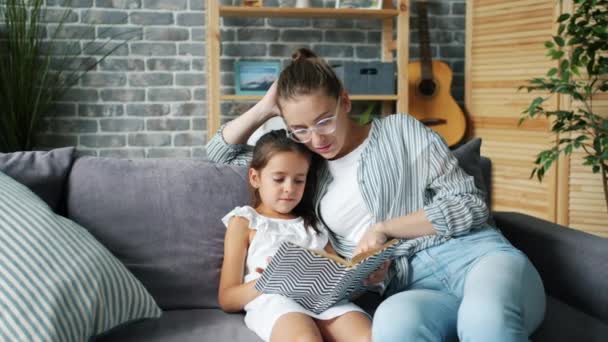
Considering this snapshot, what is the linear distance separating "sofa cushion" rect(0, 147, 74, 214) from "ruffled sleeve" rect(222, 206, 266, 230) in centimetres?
43

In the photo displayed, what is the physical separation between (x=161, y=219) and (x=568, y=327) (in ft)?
3.31

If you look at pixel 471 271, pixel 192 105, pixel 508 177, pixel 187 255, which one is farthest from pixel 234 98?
pixel 471 271

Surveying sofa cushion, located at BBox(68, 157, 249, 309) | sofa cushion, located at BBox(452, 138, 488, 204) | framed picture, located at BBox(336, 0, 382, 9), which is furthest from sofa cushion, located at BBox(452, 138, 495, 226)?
framed picture, located at BBox(336, 0, 382, 9)

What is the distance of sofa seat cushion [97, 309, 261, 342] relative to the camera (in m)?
1.45

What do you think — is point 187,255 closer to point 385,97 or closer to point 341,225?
point 341,225

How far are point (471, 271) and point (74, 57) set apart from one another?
3.00 meters

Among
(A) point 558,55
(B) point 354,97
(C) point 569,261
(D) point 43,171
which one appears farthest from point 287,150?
(B) point 354,97

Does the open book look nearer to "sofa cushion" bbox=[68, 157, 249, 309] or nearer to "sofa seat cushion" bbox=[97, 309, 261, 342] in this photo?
"sofa seat cushion" bbox=[97, 309, 261, 342]

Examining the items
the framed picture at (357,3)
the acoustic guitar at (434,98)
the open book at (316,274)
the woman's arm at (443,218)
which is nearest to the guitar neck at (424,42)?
the acoustic guitar at (434,98)

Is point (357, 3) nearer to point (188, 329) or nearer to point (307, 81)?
point (307, 81)

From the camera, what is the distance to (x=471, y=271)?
1.49 m

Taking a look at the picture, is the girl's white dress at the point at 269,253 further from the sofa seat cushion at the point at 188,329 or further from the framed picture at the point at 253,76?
the framed picture at the point at 253,76

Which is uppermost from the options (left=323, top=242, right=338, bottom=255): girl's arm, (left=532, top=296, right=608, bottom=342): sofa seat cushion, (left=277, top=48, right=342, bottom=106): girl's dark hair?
(left=277, top=48, right=342, bottom=106): girl's dark hair

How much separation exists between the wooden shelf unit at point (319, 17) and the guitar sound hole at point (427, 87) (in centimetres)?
18
